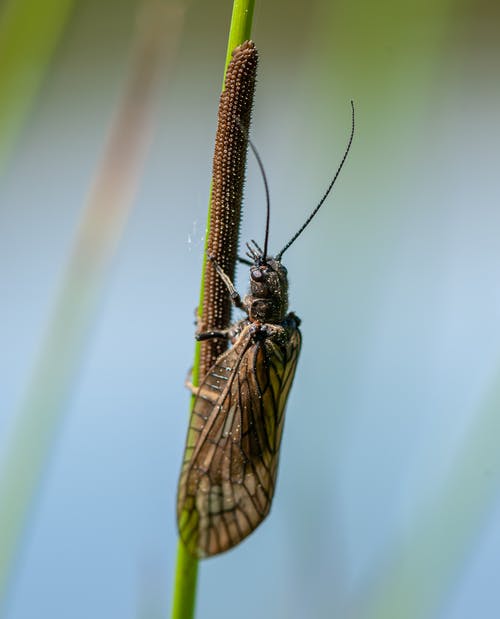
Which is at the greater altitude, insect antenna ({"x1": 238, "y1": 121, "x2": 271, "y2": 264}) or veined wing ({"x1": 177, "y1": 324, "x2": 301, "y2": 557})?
insect antenna ({"x1": 238, "y1": 121, "x2": 271, "y2": 264})

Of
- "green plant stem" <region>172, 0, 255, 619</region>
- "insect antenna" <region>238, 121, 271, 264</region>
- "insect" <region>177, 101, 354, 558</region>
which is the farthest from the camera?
"insect" <region>177, 101, 354, 558</region>

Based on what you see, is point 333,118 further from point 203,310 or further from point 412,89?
point 203,310

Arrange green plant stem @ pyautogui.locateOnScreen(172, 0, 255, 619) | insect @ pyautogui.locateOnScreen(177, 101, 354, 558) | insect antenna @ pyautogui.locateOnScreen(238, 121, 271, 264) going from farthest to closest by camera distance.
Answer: insect @ pyautogui.locateOnScreen(177, 101, 354, 558) < insect antenna @ pyautogui.locateOnScreen(238, 121, 271, 264) < green plant stem @ pyautogui.locateOnScreen(172, 0, 255, 619)

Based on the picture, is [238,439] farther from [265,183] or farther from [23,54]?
[23,54]

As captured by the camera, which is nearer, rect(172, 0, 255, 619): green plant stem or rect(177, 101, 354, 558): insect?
rect(172, 0, 255, 619): green plant stem

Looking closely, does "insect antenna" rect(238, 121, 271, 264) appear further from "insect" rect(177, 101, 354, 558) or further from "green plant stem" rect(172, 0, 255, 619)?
"green plant stem" rect(172, 0, 255, 619)

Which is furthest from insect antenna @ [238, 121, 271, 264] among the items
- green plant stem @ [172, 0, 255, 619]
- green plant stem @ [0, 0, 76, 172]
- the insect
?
green plant stem @ [0, 0, 76, 172]

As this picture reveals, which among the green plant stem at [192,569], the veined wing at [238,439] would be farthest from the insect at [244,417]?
the green plant stem at [192,569]
